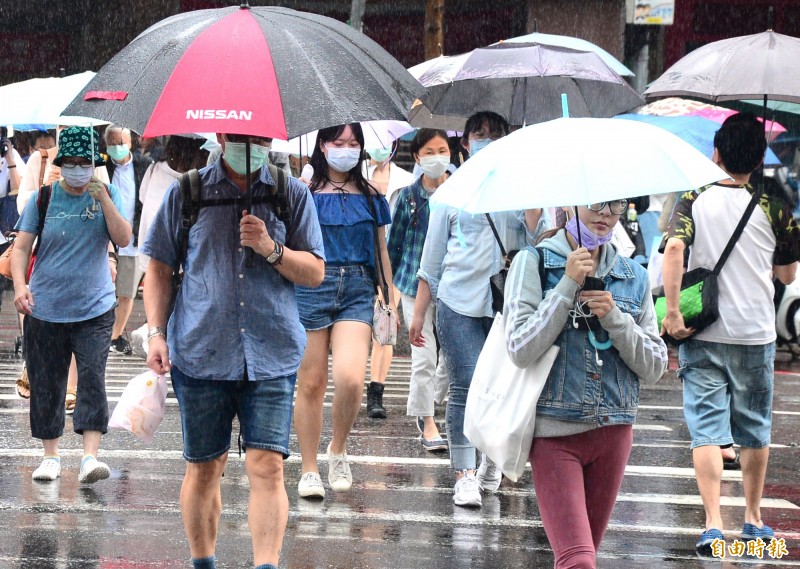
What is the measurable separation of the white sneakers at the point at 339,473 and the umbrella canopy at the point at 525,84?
2.56m

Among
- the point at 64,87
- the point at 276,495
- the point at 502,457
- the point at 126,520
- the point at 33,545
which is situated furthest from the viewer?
the point at 64,87

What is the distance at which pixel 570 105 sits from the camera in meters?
9.20

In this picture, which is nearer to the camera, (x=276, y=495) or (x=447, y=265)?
(x=276, y=495)

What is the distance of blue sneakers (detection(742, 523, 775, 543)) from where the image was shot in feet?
21.3

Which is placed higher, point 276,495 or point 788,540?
point 276,495

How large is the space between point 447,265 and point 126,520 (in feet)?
7.03

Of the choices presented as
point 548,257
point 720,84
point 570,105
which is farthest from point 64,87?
point 548,257

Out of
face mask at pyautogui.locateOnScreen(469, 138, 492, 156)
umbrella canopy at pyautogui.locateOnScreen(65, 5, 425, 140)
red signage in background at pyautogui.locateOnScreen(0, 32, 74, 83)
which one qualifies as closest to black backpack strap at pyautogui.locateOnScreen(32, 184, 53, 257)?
face mask at pyautogui.locateOnScreen(469, 138, 492, 156)

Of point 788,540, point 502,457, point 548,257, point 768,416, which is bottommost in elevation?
point 788,540

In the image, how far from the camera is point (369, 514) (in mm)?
6961

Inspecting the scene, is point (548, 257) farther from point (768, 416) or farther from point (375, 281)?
point (375, 281)

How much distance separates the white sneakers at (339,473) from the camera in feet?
24.5

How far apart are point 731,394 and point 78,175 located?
3616 millimetres

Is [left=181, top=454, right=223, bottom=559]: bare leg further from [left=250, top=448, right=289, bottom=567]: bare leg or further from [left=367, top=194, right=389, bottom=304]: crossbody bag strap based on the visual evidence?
[left=367, top=194, right=389, bottom=304]: crossbody bag strap
